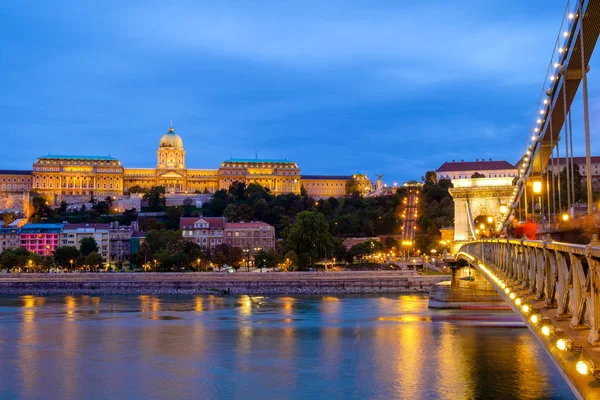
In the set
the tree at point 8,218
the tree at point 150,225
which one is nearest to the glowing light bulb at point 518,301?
the tree at point 150,225

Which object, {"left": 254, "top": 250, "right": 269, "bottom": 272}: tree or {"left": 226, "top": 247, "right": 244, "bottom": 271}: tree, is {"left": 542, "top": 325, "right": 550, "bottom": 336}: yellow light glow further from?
{"left": 226, "top": 247, "right": 244, "bottom": 271}: tree

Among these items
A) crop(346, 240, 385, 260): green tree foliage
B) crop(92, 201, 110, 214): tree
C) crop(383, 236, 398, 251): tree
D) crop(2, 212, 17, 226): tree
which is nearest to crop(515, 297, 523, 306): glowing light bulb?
crop(346, 240, 385, 260): green tree foliage

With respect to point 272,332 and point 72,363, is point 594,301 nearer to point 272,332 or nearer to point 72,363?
point 72,363

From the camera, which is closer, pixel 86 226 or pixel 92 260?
pixel 92 260

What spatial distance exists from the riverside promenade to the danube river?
10210 millimetres

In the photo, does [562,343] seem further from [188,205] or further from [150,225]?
[188,205]

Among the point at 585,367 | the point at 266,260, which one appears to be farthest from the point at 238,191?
the point at 585,367

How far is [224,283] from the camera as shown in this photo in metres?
40.3

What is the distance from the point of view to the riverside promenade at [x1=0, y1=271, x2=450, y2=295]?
3853 cm

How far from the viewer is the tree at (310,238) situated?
48281 mm

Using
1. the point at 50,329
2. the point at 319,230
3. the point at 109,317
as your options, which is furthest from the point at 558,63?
the point at 319,230

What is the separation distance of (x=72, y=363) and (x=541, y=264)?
516 inches

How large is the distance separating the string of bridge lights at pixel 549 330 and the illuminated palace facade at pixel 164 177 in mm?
90618

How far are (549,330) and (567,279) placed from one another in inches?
14.0
